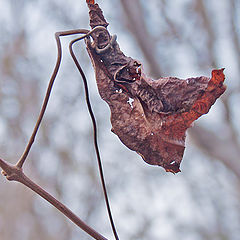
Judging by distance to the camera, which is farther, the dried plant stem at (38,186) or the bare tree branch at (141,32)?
the bare tree branch at (141,32)

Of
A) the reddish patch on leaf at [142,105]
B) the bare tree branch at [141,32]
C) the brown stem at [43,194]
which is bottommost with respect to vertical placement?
the brown stem at [43,194]

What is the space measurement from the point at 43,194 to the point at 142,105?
0.70 ft

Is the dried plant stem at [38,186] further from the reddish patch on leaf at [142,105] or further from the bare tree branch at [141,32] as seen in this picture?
the bare tree branch at [141,32]

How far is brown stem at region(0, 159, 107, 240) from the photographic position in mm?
553

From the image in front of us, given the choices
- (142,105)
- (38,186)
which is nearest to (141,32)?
(142,105)

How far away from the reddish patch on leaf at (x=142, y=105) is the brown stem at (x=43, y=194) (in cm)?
14

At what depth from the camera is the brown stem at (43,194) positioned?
1.81ft

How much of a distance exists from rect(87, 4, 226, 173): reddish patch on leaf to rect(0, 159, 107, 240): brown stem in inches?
5.6

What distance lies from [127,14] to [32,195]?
2962 millimetres

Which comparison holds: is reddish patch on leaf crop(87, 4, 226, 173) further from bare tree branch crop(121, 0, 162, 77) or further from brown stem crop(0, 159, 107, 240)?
bare tree branch crop(121, 0, 162, 77)

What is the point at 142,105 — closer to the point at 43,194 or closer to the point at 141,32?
the point at 43,194

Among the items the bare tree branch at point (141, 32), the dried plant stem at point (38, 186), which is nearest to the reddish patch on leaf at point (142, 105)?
the dried plant stem at point (38, 186)

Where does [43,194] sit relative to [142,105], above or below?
below

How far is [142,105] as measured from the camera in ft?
2.13
